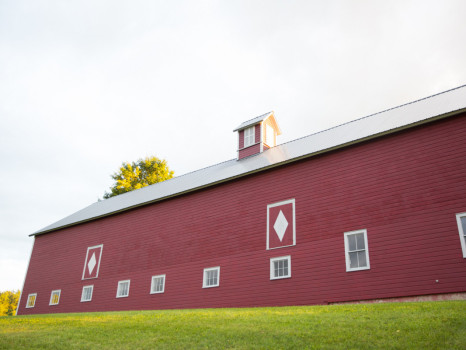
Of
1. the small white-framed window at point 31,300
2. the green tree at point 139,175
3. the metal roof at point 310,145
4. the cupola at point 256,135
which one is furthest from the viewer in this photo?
the green tree at point 139,175

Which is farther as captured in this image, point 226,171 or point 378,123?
point 226,171

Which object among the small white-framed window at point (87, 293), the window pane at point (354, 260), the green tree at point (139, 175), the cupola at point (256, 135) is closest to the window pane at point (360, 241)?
the window pane at point (354, 260)

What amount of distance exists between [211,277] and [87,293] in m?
9.20

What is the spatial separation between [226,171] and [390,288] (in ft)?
33.9

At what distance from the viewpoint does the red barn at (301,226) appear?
47.6ft

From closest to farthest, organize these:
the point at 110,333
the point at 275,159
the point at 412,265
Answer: the point at 110,333, the point at 412,265, the point at 275,159

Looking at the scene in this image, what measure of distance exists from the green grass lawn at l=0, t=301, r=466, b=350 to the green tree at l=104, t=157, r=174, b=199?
30208 mm

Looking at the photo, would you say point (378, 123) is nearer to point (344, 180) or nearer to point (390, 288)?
point (344, 180)

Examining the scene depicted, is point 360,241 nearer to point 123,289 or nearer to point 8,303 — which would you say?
point 123,289

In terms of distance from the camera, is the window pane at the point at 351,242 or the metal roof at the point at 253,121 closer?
the window pane at the point at 351,242

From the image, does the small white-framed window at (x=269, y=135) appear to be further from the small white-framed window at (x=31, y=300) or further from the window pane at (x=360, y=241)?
the small white-framed window at (x=31, y=300)

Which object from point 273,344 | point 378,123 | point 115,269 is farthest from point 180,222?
point 273,344

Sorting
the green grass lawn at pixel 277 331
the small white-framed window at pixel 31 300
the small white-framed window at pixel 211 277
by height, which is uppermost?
the small white-framed window at pixel 211 277

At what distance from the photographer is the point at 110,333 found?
38.2ft
